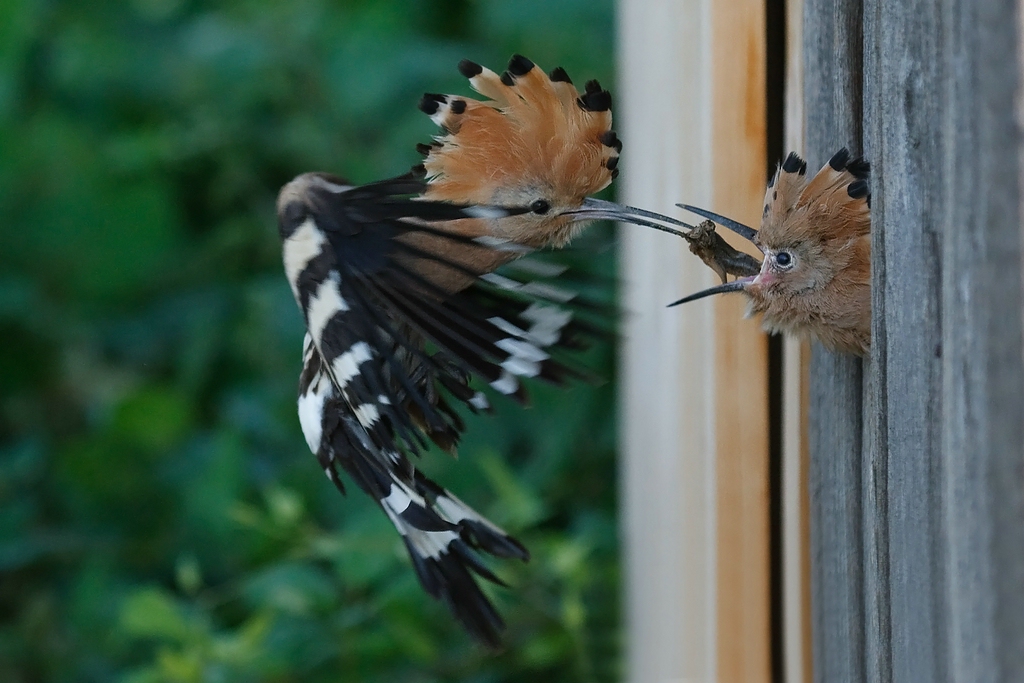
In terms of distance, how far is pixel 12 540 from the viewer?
2.38m

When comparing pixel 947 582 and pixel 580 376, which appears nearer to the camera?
pixel 947 582

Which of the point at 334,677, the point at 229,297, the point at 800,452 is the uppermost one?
the point at 229,297

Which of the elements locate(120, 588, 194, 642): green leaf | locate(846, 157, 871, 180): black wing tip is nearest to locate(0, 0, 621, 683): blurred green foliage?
locate(120, 588, 194, 642): green leaf

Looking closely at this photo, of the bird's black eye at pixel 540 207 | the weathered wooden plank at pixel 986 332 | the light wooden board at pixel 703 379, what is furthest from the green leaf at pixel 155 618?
the weathered wooden plank at pixel 986 332

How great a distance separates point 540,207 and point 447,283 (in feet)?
0.36

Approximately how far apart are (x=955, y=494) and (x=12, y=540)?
7.30 feet

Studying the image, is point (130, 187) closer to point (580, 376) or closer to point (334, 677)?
point (334, 677)

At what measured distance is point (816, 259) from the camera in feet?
2.73

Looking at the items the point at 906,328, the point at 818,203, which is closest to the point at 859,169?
the point at 818,203

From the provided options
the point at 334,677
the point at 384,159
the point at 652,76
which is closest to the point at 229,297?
the point at 384,159

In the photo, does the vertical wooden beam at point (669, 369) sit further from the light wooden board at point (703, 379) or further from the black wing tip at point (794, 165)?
the black wing tip at point (794, 165)

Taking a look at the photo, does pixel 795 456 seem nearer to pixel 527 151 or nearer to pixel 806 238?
pixel 806 238

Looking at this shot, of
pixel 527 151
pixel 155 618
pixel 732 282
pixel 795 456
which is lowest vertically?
pixel 155 618

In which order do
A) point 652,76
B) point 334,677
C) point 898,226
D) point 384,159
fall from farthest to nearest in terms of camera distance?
point 384,159, point 334,677, point 652,76, point 898,226
